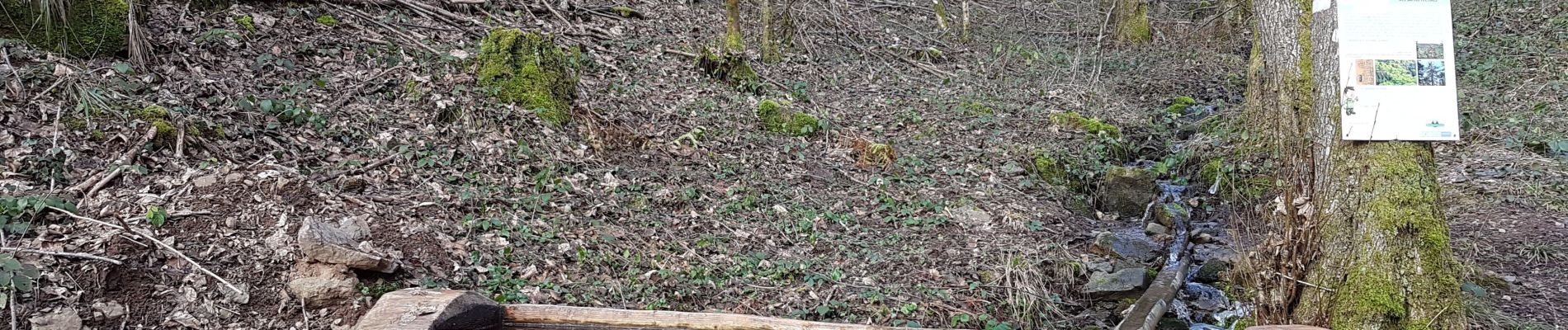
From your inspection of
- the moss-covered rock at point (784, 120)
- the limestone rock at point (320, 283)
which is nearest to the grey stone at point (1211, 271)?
the moss-covered rock at point (784, 120)

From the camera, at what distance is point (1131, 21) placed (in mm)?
12883

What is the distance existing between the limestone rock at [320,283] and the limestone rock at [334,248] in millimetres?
47

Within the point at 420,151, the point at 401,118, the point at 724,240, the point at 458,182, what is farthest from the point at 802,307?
the point at 401,118

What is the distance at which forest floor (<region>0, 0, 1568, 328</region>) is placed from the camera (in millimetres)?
3807

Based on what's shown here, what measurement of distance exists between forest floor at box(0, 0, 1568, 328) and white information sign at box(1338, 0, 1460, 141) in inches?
59.9

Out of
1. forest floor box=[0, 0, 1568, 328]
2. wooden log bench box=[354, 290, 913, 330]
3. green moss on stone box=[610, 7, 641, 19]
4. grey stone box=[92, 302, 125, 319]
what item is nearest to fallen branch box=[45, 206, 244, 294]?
forest floor box=[0, 0, 1568, 328]

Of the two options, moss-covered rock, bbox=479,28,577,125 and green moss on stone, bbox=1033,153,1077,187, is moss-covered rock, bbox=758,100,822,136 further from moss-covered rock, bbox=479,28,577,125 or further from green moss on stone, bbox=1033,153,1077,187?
green moss on stone, bbox=1033,153,1077,187

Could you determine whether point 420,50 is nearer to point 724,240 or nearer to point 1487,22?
point 724,240

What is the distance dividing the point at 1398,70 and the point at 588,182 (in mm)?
4680

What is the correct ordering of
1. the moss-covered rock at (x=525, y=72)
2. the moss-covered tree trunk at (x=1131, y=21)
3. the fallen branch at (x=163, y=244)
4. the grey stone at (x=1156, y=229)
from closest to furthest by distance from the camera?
the fallen branch at (x=163, y=244) < the moss-covered rock at (x=525, y=72) < the grey stone at (x=1156, y=229) < the moss-covered tree trunk at (x=1131, y=21)

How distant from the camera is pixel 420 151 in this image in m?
5.19

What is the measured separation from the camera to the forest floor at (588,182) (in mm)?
3807

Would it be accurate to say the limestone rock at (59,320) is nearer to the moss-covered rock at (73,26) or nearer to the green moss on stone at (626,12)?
the moss-covered rock at (73,26)

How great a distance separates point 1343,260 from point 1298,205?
283mm
